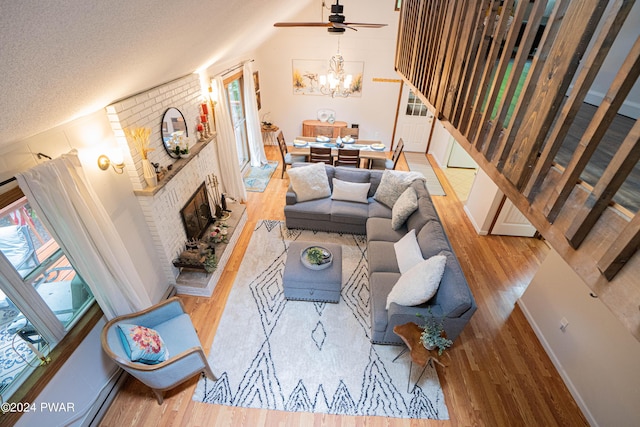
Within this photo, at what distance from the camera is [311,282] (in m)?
3.21

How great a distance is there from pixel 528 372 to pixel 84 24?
4.12 m

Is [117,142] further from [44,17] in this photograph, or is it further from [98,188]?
[44,17]

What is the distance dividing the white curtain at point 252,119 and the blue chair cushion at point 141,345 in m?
4.68

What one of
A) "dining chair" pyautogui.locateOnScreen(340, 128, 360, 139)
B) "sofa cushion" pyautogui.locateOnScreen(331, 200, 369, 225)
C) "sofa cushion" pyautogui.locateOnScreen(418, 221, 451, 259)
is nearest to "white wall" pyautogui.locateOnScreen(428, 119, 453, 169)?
"dining chair" pyautogui.locateOnScreen(340, 128, 360, 139)

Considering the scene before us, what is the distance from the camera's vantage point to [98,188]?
238 centimetres

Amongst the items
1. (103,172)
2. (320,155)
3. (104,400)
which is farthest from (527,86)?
(320,155)

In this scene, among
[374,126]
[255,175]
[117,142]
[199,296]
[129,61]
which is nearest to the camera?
[129,61]

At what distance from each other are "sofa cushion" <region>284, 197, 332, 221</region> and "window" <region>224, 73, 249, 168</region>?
206cm

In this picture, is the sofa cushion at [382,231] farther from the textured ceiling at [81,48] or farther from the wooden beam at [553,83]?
the textured ceiling at [81,48]

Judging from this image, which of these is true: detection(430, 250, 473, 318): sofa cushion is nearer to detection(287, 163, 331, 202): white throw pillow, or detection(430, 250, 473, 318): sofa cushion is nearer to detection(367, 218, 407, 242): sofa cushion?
detection(367, 218, 407, 242): sofa cushion

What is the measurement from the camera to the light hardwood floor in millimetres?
2420

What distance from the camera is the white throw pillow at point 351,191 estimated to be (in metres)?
4.46

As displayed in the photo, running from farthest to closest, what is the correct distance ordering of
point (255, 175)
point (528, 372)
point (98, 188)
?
point (255, 175) → point (528, 372) → point (98, 188)

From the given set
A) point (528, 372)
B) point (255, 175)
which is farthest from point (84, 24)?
point (255, 175)
